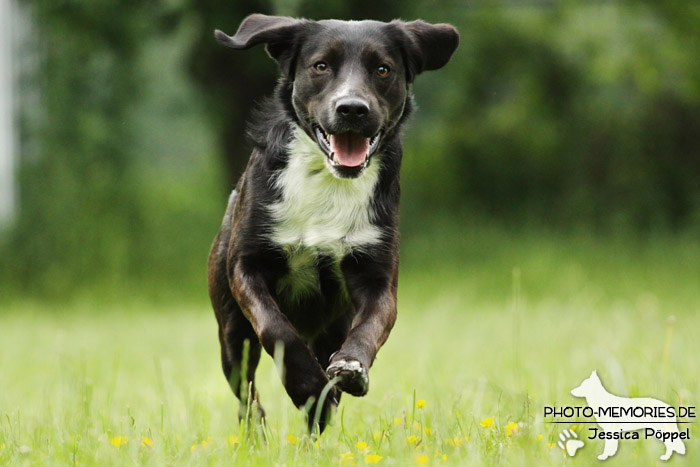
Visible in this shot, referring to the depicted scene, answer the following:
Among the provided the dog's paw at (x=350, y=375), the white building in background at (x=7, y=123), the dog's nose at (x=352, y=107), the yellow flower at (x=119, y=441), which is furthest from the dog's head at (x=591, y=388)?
the white building in background at (x=7, y=123)

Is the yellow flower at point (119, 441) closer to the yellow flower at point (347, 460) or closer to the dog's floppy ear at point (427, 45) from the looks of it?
the yellow flower at point (347, 460)

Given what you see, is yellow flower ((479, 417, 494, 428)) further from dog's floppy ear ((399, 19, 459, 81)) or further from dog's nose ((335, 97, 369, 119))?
dog's floppy ear ((399, 19, 459, 81))

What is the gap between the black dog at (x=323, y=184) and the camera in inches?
169

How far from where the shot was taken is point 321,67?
14.8 feet

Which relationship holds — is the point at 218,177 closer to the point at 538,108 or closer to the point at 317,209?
the point at 538,108

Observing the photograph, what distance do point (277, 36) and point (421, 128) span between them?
32.5 ft

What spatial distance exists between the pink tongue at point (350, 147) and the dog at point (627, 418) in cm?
130

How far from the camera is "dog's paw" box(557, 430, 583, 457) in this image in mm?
3316

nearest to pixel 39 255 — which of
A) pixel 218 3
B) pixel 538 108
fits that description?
pixel 218 3

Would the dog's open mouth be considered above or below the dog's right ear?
below

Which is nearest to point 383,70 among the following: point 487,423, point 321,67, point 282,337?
point 321,67

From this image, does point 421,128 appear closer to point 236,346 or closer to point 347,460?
point 236,346

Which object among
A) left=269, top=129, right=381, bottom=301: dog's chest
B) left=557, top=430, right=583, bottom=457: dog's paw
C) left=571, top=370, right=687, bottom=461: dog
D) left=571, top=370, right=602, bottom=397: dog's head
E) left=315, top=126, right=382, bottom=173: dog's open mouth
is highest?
left=315, top=126, right=382, bottom=173: dog's open mouth

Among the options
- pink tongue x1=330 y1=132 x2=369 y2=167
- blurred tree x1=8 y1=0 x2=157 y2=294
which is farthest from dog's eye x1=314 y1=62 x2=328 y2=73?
blurred tree x1=8 y1=0 x2=157 y2=294
